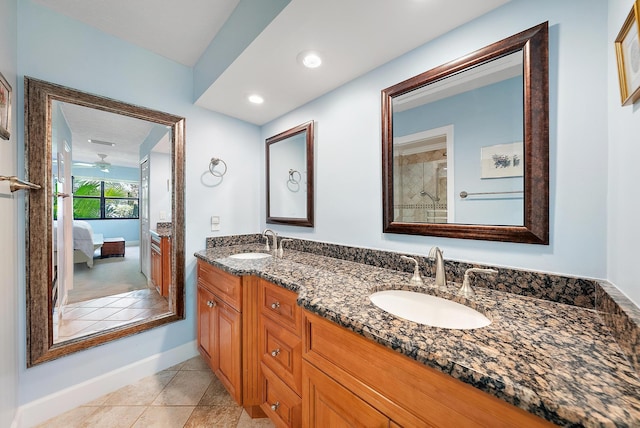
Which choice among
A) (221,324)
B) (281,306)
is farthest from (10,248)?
(281,306)

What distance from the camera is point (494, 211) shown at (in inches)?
41.2

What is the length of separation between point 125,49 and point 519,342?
2.69 m

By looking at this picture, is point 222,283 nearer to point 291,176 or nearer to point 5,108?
point 291,176

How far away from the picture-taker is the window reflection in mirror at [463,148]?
101cm

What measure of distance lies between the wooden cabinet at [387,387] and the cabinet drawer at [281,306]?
167mm

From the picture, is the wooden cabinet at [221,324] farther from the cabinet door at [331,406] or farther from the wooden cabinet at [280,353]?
the cabinet door at [331,406]

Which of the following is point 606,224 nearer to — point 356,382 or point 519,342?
point 519,342

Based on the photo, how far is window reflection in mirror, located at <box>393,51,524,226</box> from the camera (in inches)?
39.7

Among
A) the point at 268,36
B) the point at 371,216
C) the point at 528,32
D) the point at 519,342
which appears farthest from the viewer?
the point at 371,216

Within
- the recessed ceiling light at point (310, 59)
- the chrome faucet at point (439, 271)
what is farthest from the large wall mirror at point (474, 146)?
the recessed ceiling light at point (310, 59)

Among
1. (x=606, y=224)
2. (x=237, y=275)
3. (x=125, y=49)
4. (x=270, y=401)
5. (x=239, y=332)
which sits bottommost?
(x=270, y=401)

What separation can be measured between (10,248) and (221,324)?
3.68ft

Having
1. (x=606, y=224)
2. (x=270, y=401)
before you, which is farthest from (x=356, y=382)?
(x=606, y=224)

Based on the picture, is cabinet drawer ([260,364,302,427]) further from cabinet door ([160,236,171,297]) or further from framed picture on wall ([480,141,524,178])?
framed picture on wall ([480,141,524,178])
